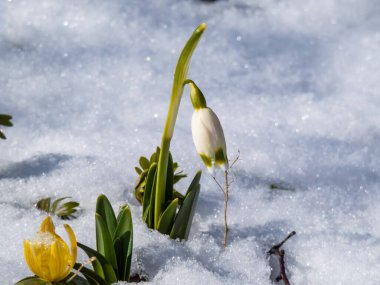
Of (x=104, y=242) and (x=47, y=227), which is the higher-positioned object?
(x=47, y=227)

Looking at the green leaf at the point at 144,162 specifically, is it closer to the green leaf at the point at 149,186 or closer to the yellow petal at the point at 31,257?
the green leaf at the point at 149,186

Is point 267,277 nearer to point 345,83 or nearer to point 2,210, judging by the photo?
point 2,210

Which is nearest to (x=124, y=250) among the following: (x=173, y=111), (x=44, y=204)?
(x=173, y=111)

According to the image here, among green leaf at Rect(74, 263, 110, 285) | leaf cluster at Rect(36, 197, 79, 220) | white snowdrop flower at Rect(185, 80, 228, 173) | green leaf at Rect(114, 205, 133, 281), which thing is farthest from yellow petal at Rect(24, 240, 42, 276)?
leaf cluster at Rect(36, 197, 79, 220)

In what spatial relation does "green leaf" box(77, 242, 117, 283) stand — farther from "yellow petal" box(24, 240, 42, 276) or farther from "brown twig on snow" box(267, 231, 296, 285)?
"brown twig on snow" box(267, 231, 296, 285)

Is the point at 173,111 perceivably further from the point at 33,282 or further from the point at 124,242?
the point at 33,282

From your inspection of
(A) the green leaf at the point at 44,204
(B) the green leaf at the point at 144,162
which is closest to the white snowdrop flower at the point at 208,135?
(B) the green leaf at the point at 144,162
